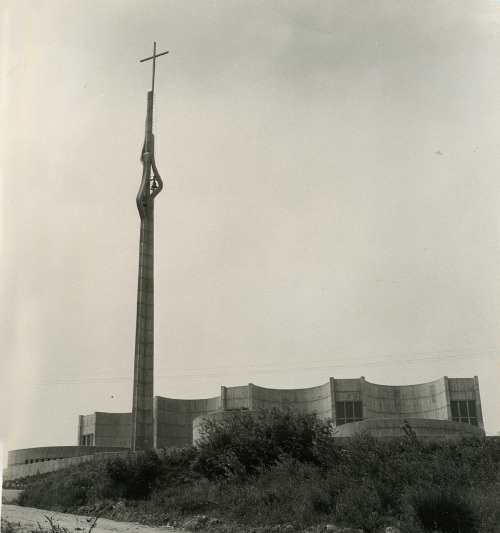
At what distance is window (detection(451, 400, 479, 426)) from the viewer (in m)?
49.9

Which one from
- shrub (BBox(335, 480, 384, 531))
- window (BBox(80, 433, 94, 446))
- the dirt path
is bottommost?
the dirt path

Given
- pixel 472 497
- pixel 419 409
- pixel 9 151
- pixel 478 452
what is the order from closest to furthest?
→ pixel 9 151
pixel 472 497
pixel 478 452
pixel 419 409

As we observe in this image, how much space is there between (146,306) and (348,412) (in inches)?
757

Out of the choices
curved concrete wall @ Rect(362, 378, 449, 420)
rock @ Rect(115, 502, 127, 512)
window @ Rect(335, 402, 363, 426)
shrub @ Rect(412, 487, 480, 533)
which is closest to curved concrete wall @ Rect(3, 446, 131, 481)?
rock @ Rect(115, 502, 127, 512)

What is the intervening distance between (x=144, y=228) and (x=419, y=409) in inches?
1066

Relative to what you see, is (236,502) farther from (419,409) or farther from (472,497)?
(419,409)

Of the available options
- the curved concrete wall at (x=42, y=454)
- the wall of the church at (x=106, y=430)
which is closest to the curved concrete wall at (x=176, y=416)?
the wall of the church at (x=106, y=430)

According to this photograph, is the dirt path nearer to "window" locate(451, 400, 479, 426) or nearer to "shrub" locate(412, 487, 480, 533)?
"shrub" locate(412, 487, 480, 533)

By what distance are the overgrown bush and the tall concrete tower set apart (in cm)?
1056

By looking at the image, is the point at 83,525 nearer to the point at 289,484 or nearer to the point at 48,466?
the point at 289,484

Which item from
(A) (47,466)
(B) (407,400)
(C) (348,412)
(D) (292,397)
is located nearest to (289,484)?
(A) (47,466)

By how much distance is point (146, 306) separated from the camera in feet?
131

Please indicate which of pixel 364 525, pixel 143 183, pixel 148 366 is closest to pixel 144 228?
pixel 143 183

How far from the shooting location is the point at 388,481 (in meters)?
17.9
